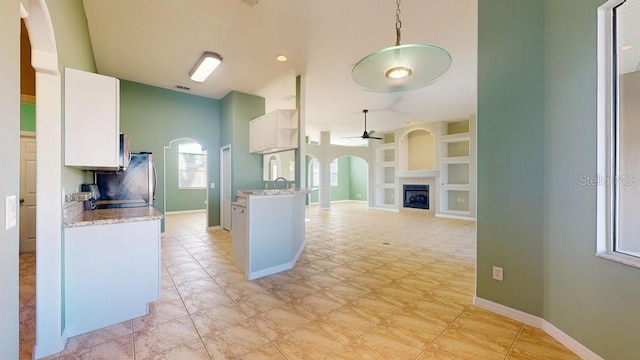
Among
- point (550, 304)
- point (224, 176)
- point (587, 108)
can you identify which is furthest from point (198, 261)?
point (587, 108)

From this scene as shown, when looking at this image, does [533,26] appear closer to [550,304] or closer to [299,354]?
[550,304]

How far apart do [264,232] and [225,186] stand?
121 inches

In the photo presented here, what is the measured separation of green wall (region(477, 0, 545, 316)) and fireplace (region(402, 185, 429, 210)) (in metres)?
6.89

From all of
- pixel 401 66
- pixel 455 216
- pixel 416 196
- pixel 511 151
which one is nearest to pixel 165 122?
pixel 401 66

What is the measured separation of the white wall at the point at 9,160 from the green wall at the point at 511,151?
3.10 metres

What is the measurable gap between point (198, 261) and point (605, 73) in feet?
15.3

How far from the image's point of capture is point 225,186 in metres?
6.01

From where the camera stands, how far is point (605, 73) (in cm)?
177

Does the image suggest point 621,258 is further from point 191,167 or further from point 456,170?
point 191,167

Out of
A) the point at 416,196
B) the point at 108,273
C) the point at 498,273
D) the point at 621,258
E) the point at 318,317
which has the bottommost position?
the point at 318,317

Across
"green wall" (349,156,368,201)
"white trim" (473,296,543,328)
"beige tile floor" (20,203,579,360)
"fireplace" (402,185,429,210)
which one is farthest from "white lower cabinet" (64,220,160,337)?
"green wall" (349,156,368,201)

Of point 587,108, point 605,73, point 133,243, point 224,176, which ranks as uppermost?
point 605,73

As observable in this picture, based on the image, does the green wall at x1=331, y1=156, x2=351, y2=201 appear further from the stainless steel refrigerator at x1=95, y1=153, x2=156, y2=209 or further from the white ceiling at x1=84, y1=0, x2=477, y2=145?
the stainless steel refrigerator at x1=95, y1=153, x2=156, y2=209

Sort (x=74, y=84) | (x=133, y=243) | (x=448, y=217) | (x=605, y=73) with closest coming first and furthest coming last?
(x=605, y=73) → (x=74, y=84) → (x=133, y=243) → (x=448, y=217)
